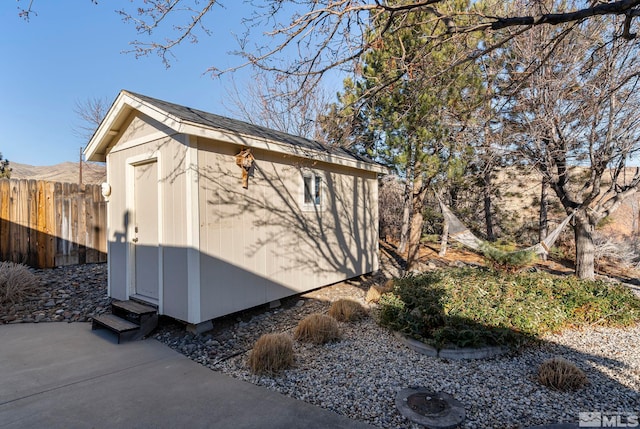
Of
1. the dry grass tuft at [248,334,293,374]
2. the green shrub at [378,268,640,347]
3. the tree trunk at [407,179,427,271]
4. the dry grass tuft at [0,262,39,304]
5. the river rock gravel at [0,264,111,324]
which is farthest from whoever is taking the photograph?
the tree trunk at [407,179,427,271]

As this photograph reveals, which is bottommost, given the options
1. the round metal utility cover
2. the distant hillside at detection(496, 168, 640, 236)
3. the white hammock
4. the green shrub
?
the round metal utility cover

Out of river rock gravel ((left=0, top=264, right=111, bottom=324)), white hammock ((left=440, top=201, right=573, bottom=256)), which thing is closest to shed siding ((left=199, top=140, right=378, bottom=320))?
white hammock ((left=440, top=201, right=573, bottom=256))

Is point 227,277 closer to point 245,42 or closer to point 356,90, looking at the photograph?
point 245,42

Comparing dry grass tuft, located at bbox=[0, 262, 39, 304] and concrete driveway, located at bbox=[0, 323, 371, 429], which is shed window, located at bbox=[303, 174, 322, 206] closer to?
concrete driveway, located at bbox=[0, 323, 371, 429]

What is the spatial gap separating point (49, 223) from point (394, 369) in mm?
6913

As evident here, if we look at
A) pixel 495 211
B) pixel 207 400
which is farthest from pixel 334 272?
pixel 495 211

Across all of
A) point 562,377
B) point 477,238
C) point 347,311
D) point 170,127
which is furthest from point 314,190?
point 562,377

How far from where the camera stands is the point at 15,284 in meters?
4.73

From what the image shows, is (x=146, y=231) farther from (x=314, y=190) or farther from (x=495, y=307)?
(x=495, y=307)

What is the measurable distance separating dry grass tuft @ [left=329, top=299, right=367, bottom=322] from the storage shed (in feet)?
3.16

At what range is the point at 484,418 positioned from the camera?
2.27 metres

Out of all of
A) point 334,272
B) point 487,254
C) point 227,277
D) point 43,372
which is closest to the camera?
point 43,372

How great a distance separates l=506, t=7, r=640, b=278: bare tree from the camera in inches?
205

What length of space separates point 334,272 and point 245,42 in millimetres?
4247
